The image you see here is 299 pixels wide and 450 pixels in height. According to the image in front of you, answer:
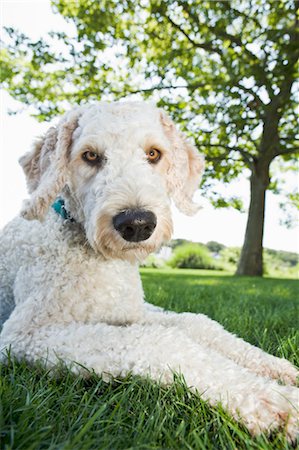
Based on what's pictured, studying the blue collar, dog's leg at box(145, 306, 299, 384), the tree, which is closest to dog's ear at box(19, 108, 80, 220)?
the blue collar

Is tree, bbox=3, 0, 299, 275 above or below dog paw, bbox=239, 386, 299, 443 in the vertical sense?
above

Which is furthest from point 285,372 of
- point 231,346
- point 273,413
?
point 273,413

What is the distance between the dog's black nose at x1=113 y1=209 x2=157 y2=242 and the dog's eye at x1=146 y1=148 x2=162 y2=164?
28.5 inches

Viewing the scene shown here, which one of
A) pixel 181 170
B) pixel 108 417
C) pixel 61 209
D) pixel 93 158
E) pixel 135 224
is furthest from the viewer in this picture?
pixel 181 170

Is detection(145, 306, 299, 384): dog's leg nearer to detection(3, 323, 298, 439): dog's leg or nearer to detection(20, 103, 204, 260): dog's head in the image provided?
detection(3, 323, 298, 439): dog's leg

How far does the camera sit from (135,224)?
262cm

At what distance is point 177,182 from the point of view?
11.8ft

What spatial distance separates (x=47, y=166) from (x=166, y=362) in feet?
5.79

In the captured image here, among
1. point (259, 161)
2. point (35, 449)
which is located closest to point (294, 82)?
point (259, 161)

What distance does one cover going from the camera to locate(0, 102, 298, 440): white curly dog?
2.35m

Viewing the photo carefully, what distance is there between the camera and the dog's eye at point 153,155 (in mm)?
3255

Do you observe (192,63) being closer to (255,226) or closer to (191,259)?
(255,226)

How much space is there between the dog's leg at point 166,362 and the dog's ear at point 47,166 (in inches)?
34.2

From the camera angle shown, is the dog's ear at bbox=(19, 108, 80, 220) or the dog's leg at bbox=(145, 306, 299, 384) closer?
the dog's leg at bbox=(145, 306, 299, 384)
